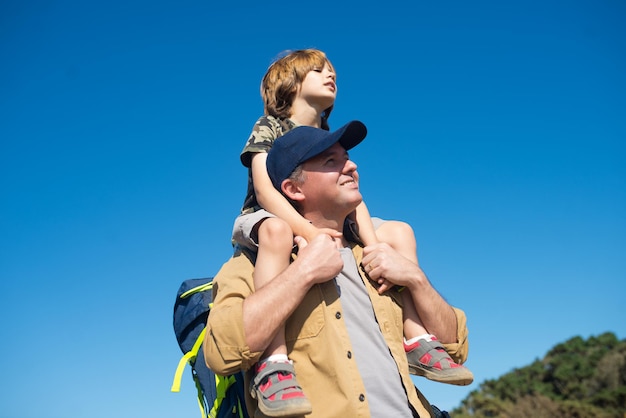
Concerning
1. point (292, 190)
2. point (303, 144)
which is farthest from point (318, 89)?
point (292, 190)

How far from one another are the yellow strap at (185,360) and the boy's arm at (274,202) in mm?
997

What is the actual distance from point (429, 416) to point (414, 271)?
0.79 metres

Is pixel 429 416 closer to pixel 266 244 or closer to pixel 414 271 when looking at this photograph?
pixel 414 271

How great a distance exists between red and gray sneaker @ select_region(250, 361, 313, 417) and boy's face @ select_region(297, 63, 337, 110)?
2.39 metres

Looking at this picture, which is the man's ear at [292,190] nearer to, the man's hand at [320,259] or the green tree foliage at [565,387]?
the man's hand at [320,259]

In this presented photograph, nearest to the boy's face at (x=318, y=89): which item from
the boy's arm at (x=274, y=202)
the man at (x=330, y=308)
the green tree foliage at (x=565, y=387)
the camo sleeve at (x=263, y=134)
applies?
the camo sleeve at (x=263, y=134)

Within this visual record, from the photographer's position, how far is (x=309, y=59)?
4613 millimetres

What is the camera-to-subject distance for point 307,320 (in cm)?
296

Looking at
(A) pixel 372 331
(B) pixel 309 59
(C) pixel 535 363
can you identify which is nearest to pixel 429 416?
(A) pixel 372 331

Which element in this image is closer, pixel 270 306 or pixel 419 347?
pixel 270 306

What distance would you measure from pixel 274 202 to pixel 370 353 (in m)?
1.08

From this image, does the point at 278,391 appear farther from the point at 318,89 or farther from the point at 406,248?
the point at 318,89

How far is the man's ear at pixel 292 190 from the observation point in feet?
11.3

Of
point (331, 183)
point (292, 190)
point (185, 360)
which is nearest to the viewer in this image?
point (331, 183)
